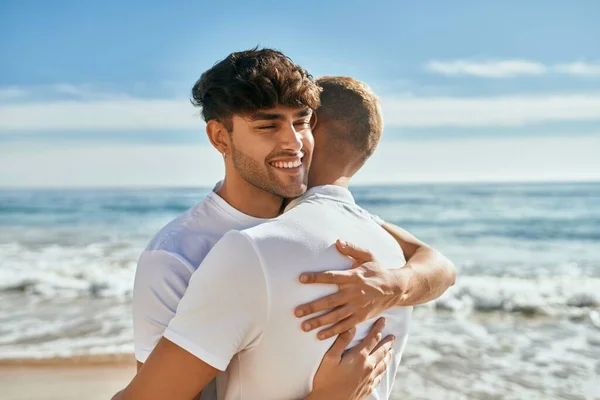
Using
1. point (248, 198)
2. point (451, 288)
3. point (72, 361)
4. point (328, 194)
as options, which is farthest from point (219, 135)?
point (451, 288)

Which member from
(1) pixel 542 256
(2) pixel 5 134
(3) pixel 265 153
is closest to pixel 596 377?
(3) pixel 265 153

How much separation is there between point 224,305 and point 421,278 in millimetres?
881

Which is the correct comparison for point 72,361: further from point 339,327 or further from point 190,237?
point 339,327

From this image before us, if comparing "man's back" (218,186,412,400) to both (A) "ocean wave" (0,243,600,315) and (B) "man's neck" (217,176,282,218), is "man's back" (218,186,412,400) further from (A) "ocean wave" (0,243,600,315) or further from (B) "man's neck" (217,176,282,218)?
(A) "ocean wave" (0,243,600,315)

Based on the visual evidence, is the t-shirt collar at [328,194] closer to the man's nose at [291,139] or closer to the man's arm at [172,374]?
the man's nose at [291,139]

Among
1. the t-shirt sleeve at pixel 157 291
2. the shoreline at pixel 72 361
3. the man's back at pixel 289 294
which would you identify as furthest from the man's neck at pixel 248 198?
the shoreline at pixel 72 361

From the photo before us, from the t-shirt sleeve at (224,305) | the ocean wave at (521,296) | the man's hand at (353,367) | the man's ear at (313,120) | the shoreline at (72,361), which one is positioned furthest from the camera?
the ocean wave at (521,296)

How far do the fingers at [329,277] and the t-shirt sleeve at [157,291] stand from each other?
1.90ft

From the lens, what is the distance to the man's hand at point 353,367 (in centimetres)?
194

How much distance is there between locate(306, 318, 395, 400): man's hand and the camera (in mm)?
1939

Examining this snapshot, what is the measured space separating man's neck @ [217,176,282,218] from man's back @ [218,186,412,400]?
445 mm

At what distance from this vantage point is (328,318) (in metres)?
1.86

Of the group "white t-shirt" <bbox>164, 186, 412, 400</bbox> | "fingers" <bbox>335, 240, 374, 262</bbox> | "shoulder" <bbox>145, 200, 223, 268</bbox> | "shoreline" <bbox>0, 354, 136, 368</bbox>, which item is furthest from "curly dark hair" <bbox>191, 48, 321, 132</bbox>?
"shoreline" <bbox>0, 354, 136, 368</bbox>

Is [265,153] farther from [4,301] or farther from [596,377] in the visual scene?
[4,301]
